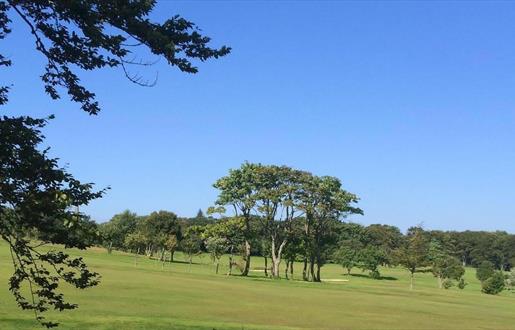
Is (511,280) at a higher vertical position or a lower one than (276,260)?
higher

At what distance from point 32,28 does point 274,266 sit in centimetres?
7121

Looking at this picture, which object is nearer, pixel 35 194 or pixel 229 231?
pixel 35 194

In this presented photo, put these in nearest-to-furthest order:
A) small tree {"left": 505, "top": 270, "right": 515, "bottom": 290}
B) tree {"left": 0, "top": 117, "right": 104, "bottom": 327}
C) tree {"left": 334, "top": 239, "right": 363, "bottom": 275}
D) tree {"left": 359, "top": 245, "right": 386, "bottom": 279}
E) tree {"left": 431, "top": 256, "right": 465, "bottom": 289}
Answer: tree {"left": 0, "top": 117, "right": 104, "bottom": 327} < tree {"left": 431, "top": 256, "right": 465, "bottom": 289} < small tree {"left": 505, "top": 270, "right": 515, "bottom": 290} < tree {"left": 359, "top": 245, "right": 386, "bottom": 279} < tree {"left": 334, "top": 239, "right": 363, "bottom": 275}

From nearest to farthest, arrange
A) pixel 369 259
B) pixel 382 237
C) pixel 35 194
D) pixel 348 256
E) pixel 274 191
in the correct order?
pixel 35 194 → pixel 274 191 → pixel 369 259 → pixel 348 256 → pixel 382 237

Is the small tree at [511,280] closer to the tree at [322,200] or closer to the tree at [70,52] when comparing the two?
the tree at [322,200]

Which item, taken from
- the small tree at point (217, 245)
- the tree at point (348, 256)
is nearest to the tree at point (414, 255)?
the small tree at point (217, 245)

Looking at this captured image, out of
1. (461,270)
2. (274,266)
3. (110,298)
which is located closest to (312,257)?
(274,266)

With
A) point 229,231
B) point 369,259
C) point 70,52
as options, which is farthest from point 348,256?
point 70,52

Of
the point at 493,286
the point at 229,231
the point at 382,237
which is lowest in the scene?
the point at 493,286

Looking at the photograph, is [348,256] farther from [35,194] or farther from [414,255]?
[35,194]

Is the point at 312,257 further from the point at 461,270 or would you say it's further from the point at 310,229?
the point at 461,270

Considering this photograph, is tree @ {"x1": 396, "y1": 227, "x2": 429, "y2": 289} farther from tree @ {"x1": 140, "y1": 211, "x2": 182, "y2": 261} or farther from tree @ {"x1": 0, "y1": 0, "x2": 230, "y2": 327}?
tree @ {"x1": 0, "y1": 0, "x2": 230, "y2": 327}

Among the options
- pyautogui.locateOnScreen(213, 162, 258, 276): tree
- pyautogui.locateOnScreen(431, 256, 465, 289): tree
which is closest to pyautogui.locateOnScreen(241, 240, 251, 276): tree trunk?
pyautogui.locateOnScreen(213, 162, 258, 276): tree

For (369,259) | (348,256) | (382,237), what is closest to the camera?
(369,259)
